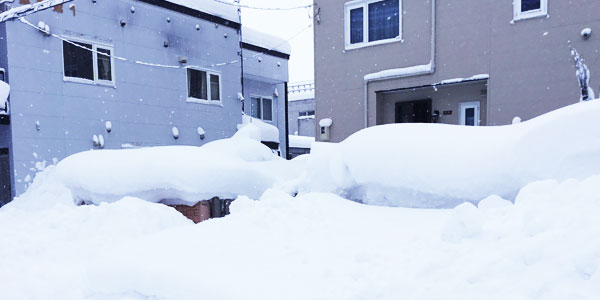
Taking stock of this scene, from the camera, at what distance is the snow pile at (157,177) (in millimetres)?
Result: 6414

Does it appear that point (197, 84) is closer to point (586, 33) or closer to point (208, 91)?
point (208, 91)

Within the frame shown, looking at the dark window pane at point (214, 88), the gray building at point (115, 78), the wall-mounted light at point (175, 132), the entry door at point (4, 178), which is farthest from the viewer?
the dark window pane at point (214, 88)

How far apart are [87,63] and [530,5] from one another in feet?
34.8

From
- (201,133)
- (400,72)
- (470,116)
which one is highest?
(400,72)

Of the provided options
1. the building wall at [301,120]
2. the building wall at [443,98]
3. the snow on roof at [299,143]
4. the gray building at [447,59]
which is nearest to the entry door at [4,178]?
the gray building at [447,59]

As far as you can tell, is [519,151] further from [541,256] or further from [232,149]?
[232,149]

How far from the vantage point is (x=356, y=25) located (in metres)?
9.52

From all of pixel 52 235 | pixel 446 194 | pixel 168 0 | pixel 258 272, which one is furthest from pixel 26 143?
pixel 446 194

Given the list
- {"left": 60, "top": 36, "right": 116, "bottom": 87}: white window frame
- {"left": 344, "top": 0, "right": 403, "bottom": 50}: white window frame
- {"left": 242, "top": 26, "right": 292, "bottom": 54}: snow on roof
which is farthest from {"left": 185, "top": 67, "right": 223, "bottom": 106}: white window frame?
{"left": 344, "top": 0, "right": 403, "bottom": 50}: white window frame

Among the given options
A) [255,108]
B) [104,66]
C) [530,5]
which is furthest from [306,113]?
[530,5]

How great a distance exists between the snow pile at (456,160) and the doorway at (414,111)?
541cm

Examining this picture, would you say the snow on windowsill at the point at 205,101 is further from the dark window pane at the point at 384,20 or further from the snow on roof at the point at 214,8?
the dark window pane at the point at 384,20

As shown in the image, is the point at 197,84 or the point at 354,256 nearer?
the point at 354,256

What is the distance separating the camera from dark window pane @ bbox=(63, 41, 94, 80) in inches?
361
